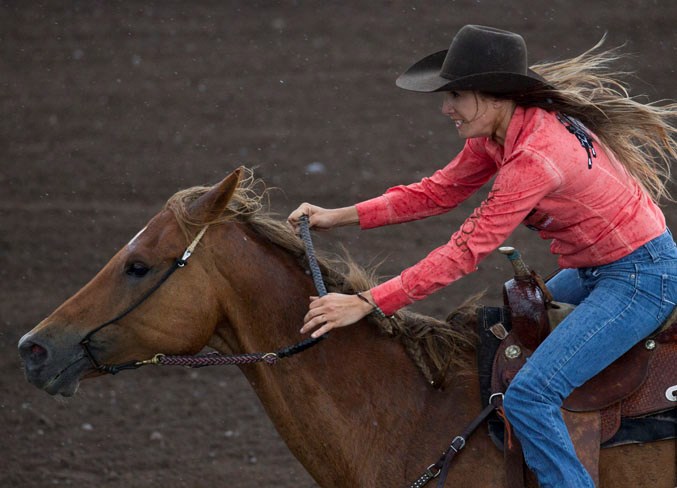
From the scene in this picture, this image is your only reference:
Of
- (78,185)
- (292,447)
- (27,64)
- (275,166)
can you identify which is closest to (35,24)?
(27,64)

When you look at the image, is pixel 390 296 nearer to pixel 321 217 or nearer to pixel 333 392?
pixel 333 392

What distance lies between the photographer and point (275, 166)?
7.09 metres

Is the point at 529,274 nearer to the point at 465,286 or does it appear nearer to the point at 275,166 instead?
the point at 465,286

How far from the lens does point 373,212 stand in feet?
11.9

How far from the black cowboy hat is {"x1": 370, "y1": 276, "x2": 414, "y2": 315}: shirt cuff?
750mm

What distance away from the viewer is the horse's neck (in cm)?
323

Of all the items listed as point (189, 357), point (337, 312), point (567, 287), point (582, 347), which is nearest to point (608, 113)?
point (567, 287)

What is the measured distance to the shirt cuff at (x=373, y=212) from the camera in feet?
11.9

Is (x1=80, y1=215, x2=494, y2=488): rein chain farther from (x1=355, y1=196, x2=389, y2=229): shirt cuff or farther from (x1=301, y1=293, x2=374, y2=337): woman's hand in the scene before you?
(x1=355, y1=196, x2=389, y2=229): shirt cuff

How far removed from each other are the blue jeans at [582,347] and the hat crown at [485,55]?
0.84 meters

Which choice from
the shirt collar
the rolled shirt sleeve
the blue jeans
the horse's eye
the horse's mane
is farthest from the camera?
the rolled shirt sleeve

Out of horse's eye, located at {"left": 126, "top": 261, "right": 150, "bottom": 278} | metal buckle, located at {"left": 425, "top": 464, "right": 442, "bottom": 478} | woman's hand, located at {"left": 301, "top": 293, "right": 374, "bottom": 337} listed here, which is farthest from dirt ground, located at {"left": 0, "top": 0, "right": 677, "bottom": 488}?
woman's hand, located at {"left": 301, "top": 293, "right": 374, "bottom": 337}

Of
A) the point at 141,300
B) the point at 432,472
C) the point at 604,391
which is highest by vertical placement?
the point at 141,300

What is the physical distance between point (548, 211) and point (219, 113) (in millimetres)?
4676
